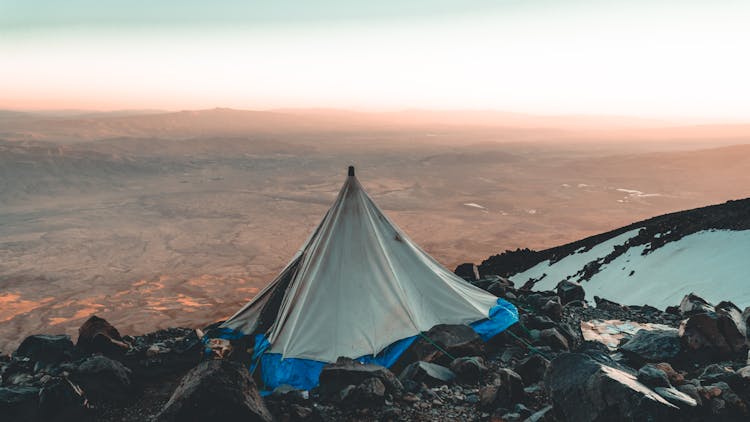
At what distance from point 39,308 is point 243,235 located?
81.5 feet

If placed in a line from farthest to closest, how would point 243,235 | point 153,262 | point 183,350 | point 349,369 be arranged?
point 243,235
point 153,262
point 183,350
point 349,369

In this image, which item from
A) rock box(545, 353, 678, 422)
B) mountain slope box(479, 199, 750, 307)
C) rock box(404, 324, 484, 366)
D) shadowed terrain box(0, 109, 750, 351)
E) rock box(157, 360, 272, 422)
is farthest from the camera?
shadowed terrain box(0, 109, 750, 351)

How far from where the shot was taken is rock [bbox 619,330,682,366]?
7.22 metres

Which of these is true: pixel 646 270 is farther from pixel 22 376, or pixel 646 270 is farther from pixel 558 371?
pixel 22 376

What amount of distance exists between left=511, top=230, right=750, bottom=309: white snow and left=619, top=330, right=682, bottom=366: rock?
17.5 feet

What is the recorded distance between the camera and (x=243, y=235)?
5181 centimetres

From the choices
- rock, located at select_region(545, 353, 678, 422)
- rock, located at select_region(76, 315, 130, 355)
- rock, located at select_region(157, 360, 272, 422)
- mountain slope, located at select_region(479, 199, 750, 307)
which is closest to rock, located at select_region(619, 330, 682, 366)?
rock, located at select_region(545, 353, 678, 422)

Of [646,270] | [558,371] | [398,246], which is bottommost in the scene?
[646,270]

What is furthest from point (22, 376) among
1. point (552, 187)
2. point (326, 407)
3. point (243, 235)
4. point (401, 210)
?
point (552, 187)

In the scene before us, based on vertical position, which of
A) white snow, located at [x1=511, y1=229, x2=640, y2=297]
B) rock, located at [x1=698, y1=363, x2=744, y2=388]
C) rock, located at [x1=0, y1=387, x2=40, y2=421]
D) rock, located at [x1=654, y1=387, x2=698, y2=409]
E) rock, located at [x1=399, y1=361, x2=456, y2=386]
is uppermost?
rock, located at [x1=654, y1=387, x2=698, y2=409]

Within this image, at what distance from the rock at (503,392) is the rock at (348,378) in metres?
1.01

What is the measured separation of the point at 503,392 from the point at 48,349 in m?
7.66

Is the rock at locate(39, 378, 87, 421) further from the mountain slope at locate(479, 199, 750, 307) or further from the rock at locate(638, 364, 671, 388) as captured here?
the mountain slope at locate(479, 199, 750, 307)

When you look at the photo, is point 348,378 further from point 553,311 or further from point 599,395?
point 553,311
